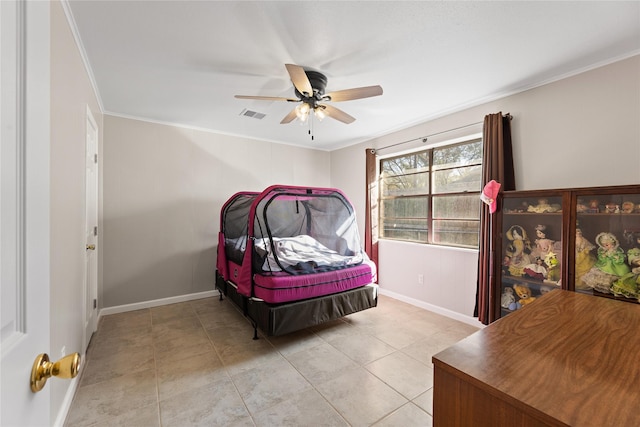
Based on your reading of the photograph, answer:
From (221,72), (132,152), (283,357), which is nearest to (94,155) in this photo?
(132,152)

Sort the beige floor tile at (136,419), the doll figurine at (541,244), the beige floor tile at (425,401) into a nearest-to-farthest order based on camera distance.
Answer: the beige floor tile at (136,419)
the beige floor tile at (425,401)
the doll figurine at (541,244)

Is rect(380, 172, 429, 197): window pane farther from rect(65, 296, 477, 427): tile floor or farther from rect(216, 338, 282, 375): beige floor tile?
rect(216, 338, 282, 375): beige floor tile

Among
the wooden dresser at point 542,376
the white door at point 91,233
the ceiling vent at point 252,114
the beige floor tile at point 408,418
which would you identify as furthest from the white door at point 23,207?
the ceiling vent at point 252,114

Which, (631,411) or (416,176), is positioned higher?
(416,176)

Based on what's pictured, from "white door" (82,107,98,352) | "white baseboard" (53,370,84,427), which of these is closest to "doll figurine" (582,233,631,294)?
"white baseboard" (53,370,84,427)

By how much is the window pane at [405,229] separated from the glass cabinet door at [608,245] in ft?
5.20

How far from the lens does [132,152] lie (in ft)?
10.9

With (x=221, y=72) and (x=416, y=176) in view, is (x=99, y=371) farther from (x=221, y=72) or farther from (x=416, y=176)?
(x=416, y=176)

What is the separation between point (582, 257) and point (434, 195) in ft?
5.25

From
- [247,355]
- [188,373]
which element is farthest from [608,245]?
[188,373]

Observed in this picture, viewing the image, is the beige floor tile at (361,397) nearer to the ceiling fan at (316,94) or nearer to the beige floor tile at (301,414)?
the beige floor tile at (301,414)

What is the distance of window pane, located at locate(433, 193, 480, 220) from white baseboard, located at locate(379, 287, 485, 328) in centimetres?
112

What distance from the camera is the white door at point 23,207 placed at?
1.38ft

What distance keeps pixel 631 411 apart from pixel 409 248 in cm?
306
